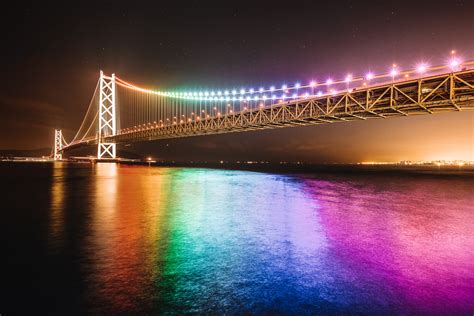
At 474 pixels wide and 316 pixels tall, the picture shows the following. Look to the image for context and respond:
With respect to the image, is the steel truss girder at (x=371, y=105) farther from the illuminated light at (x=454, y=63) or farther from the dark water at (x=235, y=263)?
the dark water at (x=235, y=263)

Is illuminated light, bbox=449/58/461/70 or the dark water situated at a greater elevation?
illuminated light, bbox=449/58/461/70

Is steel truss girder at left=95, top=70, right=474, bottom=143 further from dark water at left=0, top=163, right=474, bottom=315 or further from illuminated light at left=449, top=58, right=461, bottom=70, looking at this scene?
dark water at left=0, top=163, right=474, bottom=315

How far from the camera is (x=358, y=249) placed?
711 centimetres

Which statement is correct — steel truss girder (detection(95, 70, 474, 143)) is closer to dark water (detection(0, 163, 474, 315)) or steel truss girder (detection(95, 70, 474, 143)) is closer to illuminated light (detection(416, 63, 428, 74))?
illuminated light (detection(416, 63, 428, 74))

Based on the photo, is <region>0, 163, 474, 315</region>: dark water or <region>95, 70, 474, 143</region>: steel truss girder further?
<region>95, 70, 474, 143</region>: steel truss girder

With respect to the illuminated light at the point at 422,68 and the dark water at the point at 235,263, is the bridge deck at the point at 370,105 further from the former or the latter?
the dark water at the point at 235,263

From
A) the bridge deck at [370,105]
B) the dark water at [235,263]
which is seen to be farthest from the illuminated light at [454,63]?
the dark water at [235,263]

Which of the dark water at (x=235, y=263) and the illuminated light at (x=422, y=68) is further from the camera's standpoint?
the illuminated light at (x=422, y=68)

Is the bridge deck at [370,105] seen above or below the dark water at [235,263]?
above

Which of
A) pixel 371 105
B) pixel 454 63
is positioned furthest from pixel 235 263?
pixel 371 105

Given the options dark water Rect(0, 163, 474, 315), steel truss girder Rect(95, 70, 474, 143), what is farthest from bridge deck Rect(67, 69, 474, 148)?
dark water Rect(0, 163, 474, 315)

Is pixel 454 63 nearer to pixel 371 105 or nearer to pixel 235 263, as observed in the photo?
pixel 371 105

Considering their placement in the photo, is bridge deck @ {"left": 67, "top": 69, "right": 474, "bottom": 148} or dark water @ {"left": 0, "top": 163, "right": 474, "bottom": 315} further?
bridge deck @ {"left": 67, "top": 69, "right": 474, "bottom": 148}

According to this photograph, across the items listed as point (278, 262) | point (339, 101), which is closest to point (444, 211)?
point (278, 262)
